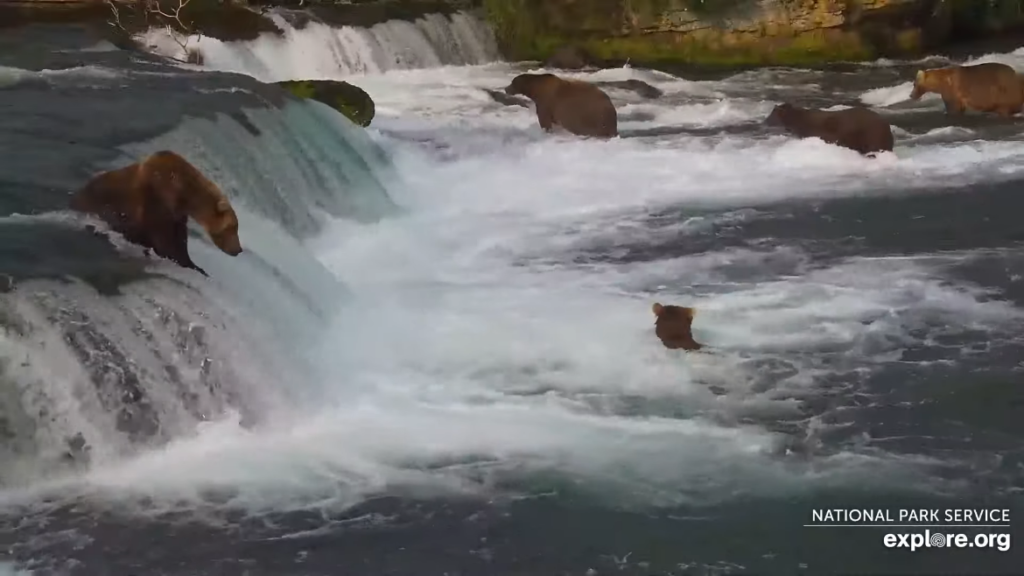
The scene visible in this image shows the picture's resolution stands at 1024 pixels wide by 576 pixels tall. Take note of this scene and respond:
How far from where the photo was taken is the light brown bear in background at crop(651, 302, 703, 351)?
805cm

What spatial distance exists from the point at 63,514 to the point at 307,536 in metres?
1.19

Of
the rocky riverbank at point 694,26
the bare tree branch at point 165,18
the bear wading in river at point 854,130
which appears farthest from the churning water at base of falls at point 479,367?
the rocky riverbank at point 694,26

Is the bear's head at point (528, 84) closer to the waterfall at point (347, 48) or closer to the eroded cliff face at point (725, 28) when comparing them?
the waterfall at point (347, 48)

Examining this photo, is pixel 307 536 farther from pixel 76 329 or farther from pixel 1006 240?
pixel 1006 240

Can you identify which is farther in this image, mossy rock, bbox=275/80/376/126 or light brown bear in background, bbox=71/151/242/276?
mossy rock, bbox=275/80/376/126

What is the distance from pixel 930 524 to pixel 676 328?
2629mm

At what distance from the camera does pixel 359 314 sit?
9.19m

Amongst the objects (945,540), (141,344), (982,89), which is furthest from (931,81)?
(141,344)

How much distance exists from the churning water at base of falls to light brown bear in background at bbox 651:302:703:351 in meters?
0.11

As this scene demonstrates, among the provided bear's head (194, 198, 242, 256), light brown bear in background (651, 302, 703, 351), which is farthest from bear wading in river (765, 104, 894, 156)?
bear's head (194, 198, 242, 256)

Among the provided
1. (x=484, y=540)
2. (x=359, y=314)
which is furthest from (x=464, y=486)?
(x=359, y=314)

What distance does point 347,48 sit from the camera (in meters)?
21.4

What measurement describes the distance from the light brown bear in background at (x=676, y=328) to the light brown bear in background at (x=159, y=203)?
9.73ft

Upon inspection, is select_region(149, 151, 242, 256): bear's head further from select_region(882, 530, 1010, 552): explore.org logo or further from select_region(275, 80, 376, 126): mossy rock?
select_region(275, 80, 376, 126): mossy rock
